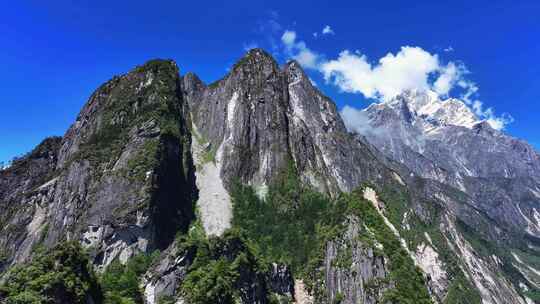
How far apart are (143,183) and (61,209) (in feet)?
107

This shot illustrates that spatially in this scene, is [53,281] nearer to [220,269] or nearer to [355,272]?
[220,269]

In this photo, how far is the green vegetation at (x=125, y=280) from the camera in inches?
4055

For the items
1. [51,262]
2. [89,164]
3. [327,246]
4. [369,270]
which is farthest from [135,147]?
[51,262]

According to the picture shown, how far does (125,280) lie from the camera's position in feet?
396

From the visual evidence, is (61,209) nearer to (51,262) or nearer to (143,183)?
(143,183)

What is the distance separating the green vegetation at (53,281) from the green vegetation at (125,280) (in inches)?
440

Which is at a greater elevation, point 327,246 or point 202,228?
point 202,228

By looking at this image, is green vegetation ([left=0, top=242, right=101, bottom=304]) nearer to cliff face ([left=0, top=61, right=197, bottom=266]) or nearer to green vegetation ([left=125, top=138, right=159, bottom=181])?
cliff face ([left=0, top=61, right=197, bottom=266])

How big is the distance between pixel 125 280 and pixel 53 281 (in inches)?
1895

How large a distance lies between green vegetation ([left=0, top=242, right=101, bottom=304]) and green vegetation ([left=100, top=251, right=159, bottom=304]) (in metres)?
11.2

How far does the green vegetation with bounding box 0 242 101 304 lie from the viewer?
7164 centimetres

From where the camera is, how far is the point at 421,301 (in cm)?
14600

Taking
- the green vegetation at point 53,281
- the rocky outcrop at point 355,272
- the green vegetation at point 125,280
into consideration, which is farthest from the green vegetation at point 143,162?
the green vegetation at point 53,281

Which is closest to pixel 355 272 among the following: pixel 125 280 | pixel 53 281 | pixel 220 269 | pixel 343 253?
pixel 343 253
